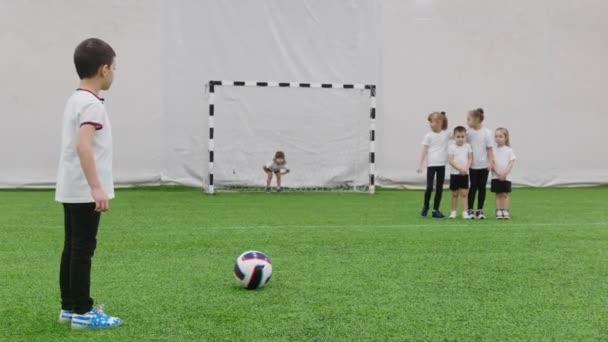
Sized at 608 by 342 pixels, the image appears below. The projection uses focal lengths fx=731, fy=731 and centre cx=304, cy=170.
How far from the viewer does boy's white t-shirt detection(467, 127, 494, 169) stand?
9.34 m


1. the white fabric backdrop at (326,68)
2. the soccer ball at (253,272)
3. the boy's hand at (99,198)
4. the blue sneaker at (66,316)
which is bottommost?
the blue sneaker at (66,316)

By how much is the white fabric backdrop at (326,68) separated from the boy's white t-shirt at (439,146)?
221 inches

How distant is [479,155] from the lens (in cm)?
940

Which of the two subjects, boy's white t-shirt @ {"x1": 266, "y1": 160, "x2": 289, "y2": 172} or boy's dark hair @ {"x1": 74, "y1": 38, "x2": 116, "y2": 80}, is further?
boy's white t-shirt @ {"x1": 266, "y1": 160, "x2": 289, "y2": 172}

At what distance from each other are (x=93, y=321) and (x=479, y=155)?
6739 millimetres

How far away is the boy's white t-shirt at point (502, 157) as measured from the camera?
9.27 m

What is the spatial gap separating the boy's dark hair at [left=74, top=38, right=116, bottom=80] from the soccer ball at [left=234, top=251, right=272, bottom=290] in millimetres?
1656

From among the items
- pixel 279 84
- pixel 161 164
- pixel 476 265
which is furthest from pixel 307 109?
pixel 476 265

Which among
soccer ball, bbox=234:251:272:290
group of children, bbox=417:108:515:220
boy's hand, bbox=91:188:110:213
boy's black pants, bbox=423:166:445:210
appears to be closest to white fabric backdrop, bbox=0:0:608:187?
boy's black pants, bbox=423:166:445:210

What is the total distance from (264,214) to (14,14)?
24.1 feet

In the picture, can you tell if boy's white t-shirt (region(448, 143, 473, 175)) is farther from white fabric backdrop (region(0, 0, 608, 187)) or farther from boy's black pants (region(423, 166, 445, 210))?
white fabric backdrop (region(0, 0, 608, 187))

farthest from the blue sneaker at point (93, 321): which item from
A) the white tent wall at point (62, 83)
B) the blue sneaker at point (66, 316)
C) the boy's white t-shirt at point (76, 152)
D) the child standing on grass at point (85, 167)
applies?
the white tent wall at point (62, 83)

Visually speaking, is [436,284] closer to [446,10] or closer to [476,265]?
[476,265]

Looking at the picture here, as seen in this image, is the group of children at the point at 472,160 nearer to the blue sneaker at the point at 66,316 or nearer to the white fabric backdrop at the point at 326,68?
the white fabric backdrop at the point at 326,68
